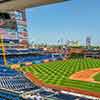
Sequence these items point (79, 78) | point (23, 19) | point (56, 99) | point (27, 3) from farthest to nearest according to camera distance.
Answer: point (23, 19) → point (79, 78) → point (56, 99) → point (27, 3)

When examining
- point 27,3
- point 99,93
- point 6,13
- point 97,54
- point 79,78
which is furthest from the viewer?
point 97,54

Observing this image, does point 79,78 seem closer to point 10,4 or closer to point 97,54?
point 10,4

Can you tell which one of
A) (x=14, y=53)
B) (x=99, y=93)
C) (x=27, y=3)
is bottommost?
(x=99, y=93)

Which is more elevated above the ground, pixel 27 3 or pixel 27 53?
pixel 27 3

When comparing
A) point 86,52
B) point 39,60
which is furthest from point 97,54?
point 39,60

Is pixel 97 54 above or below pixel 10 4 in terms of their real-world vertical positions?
below

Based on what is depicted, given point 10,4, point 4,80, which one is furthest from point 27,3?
point 4,80

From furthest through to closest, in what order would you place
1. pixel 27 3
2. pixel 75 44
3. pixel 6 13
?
pixel 75 44, pixel 6 13, pixel 27 3

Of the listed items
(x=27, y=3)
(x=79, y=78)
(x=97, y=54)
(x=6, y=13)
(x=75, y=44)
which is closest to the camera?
(x=27, y=3)

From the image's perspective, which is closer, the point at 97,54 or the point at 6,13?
the point at 6,13
